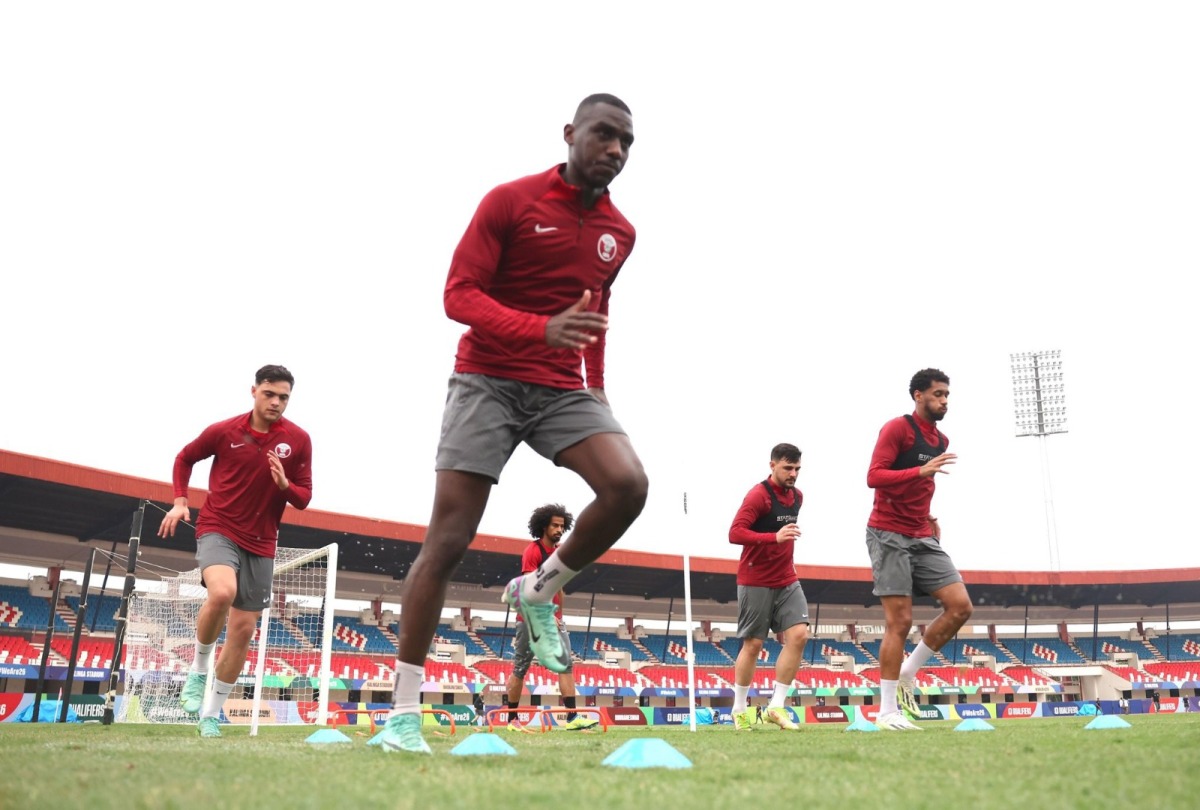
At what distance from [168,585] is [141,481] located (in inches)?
571

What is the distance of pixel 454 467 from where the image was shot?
12.1 feet

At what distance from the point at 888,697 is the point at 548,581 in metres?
4.37

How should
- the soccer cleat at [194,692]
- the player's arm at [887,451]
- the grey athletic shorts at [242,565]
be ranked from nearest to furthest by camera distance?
the grey athletic shorts at [242,565]
the player's arm at [887,451]
the soccer cleat at [194,692]

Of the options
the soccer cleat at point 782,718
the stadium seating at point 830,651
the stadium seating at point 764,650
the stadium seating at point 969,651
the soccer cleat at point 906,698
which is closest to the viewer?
the soccer cleat at point 906,698

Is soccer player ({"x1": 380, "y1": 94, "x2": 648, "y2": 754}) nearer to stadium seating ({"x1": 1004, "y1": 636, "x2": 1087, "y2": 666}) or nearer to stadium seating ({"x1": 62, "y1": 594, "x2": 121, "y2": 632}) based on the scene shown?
stadium seating ({"x1": 62, "y1": 594, "x2": 121, "y2": 632})

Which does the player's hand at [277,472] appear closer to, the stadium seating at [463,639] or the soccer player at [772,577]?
the soccer player at [772,577]

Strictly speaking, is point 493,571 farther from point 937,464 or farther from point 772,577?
point 937,464

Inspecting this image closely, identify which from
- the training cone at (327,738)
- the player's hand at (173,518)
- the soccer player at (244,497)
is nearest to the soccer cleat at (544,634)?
the training cone at (327,738)

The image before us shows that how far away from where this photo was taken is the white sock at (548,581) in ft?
12.7

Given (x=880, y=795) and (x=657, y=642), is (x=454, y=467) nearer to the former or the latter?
(x=880, y=795)

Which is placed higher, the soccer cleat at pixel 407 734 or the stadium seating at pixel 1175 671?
the soccer cleat at pixel 407 734

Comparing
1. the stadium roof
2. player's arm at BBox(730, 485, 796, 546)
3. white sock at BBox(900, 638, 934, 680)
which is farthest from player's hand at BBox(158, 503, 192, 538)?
the stadium roof

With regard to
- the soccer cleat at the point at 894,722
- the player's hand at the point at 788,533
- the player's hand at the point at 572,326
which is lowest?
the soccer cleat at the point at 894,722

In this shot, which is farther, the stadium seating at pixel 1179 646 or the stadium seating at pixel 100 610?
the stadium seating at pixel 1179 646
